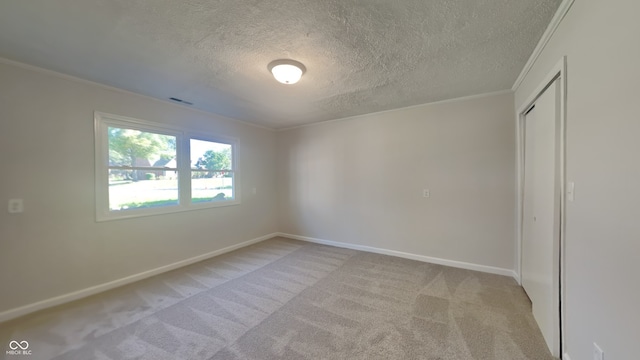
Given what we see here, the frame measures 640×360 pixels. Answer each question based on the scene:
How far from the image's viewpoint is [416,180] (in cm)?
366

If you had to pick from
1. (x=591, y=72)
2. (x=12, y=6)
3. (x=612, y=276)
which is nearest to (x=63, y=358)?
(x=12, y=6)

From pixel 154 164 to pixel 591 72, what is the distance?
4.38m

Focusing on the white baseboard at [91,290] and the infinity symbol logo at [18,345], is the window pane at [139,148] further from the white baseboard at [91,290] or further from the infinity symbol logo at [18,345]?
the infinity symbol logo at [18,345]

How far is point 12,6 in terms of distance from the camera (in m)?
1.50

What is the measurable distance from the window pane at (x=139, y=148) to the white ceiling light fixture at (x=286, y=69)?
2183mm

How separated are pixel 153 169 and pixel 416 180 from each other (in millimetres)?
3927

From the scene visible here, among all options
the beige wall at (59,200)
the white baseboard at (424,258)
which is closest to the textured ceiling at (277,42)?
the beige wall at (59,200)

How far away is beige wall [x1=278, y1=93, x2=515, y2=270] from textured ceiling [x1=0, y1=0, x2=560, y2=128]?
0.59m

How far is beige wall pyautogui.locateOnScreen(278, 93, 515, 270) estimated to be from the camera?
3086 millimetres

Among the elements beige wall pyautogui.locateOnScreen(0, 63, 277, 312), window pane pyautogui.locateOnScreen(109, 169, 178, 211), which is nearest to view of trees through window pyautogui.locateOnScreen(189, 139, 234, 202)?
window pane pyautogui.locateOnScreen(109, 169, 178, 211)

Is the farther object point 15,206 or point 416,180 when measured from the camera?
point 416,180

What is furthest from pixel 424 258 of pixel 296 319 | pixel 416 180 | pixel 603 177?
pixel 603 177

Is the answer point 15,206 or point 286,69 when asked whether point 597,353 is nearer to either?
point 286,69

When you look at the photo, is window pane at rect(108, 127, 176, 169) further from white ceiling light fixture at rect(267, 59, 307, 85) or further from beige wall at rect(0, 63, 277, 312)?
white ceiling light fixture at rect(267, 59, 307, 85)
